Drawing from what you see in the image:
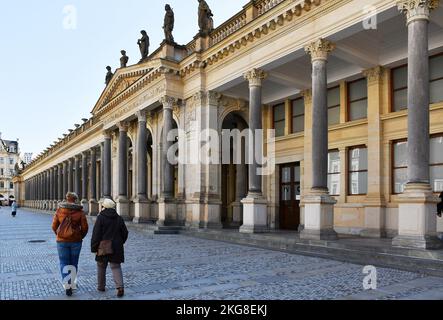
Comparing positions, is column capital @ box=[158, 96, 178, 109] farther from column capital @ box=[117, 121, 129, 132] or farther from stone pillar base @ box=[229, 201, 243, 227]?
column capital @ box=[117, 121, 129, 132]

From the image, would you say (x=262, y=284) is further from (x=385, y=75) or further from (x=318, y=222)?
(x=385, y=75)

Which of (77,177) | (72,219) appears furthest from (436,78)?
(77,177)

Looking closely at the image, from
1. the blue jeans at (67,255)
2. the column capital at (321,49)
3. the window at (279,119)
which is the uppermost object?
the column capital at (321,49)

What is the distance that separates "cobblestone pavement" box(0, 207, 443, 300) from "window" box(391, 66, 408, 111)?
23.4ft

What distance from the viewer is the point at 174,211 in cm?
2111

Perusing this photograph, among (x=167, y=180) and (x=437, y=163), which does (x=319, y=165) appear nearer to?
(x=437, y=163)

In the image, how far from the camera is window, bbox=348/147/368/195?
16.1 m

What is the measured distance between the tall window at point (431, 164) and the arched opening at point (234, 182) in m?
8.13

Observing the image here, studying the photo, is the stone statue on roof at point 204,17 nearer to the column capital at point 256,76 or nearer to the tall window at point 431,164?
the column capital at point 256,76

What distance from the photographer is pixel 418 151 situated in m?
10.4

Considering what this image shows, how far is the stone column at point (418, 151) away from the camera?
10.0 m

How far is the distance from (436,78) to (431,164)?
115 inches

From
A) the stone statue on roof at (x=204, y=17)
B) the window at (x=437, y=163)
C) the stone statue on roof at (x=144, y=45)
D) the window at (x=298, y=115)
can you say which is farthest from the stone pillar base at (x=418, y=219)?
the stone statue on roof at (x=144, y=45)

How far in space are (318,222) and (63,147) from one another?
4176 centimetres
